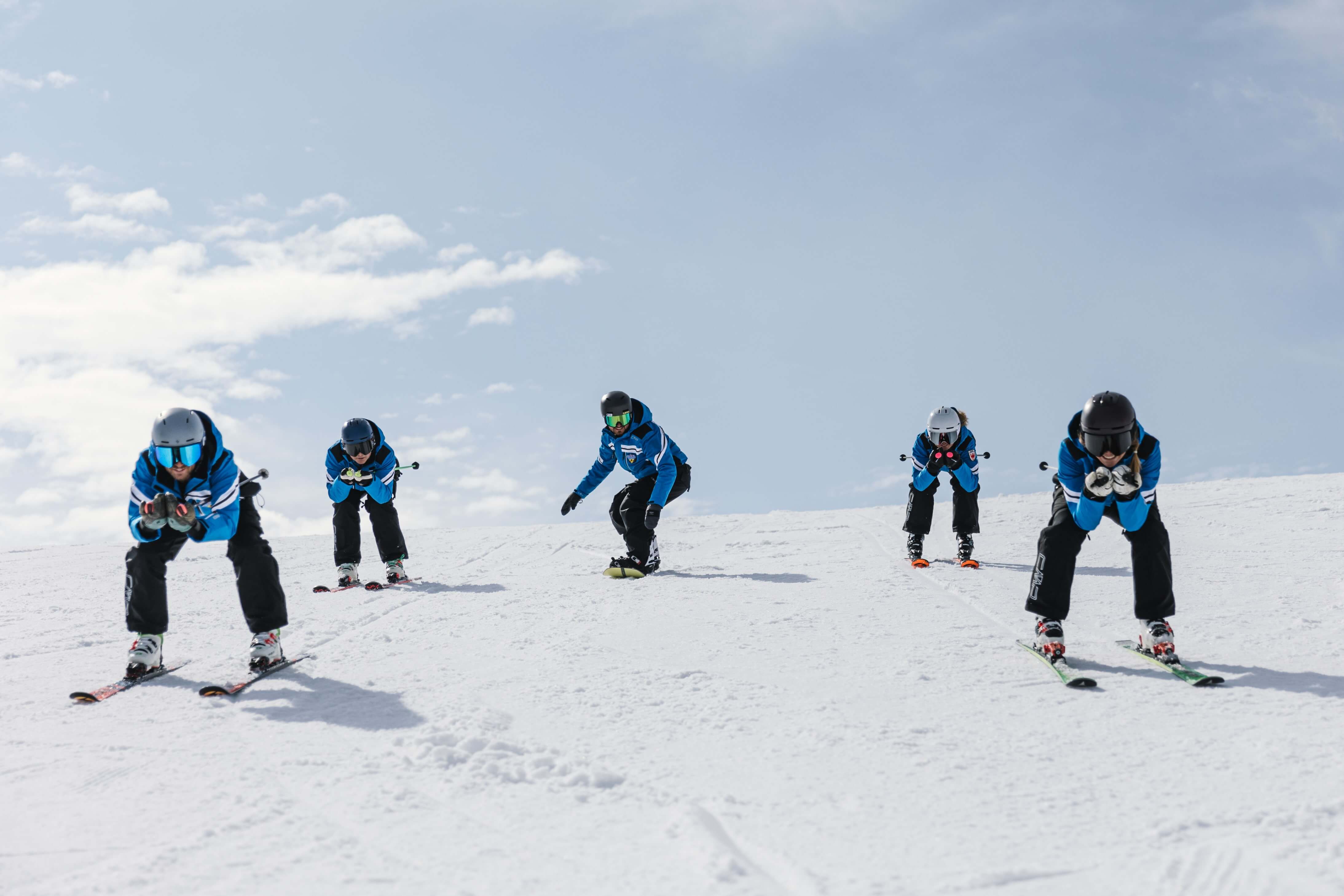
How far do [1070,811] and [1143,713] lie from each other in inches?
57.1

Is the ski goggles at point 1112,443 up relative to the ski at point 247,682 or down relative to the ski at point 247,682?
up

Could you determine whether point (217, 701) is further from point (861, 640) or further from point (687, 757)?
point (861, 640)

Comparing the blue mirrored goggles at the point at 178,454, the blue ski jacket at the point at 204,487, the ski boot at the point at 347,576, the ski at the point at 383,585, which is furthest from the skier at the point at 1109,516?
the ski boot at the point at 347,576

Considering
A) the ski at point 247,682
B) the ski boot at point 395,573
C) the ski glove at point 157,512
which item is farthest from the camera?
the ski boot at point 395,573

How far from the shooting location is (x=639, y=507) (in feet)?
34.4

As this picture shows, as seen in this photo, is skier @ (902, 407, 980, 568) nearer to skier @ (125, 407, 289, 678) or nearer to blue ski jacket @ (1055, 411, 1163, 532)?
blue ski jacket @ (1055, 411, 1163, 532)

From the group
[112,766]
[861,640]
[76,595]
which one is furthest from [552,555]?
[112,766]

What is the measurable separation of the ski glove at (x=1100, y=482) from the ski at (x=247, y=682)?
5383 mm

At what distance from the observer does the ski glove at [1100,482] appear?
5672 millimetres

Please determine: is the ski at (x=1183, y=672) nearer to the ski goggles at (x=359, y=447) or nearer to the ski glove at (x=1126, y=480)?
the ski glove at (x=1126, y=480)

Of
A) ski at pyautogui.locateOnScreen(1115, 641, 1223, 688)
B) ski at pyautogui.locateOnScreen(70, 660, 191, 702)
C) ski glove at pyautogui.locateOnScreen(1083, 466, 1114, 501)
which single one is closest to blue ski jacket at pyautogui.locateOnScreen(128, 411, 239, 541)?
ski at pyautogui.locateOnScreen(70, 660, 191, 702)

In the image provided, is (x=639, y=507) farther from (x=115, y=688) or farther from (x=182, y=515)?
(x=115, y=688)

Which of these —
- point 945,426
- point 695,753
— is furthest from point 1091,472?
point 945,426

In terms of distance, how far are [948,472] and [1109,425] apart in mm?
5417
